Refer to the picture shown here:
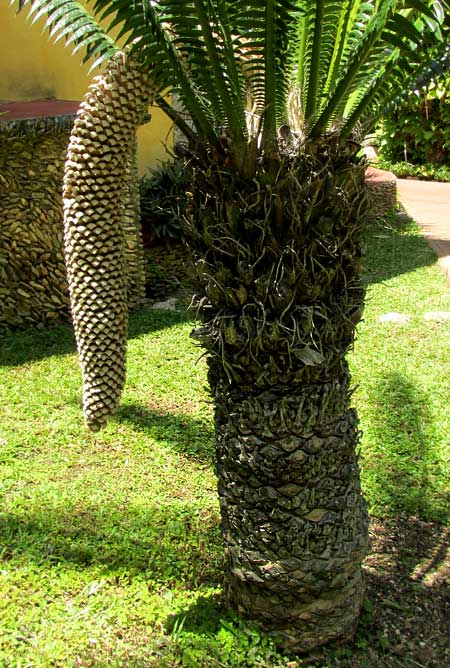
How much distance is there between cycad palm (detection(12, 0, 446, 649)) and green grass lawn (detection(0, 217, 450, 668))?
1.89 feet

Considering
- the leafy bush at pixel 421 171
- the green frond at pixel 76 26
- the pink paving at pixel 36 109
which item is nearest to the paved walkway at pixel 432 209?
the leafy bush at pixel 421 171

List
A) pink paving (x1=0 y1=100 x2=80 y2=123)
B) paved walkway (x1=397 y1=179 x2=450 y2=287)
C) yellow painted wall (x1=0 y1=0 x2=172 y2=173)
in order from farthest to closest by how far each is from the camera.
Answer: paved walkway (x1=397 y1=179 x2=450 y2=287)
yellow painted wall (x1=0 y1=0 x2=172 y2=173)
pink paving (x1=0 y1=100 x2=80 y2=123)

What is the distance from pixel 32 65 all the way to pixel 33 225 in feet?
7.07

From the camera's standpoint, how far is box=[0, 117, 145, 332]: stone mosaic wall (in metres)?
6.15

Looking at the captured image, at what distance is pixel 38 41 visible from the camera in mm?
7336

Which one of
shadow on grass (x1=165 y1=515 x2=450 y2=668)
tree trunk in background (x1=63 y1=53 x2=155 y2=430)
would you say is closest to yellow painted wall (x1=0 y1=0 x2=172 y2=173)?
tree trunk in background (x1=63 y1=53 x2=155 y2=430)

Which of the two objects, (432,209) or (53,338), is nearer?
(53,338)

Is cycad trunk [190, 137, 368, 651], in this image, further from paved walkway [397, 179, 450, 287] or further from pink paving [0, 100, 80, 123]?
paved walkway [397, 179, 450, 287]

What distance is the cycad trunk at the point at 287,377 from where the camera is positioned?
222 centimetres

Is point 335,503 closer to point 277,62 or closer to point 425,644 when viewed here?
point 425,644

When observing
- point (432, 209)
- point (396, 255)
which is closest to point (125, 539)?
point (396, 255)

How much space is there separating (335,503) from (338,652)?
0.67 metres

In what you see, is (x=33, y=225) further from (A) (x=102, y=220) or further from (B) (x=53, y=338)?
(A) (x=102, y=220)

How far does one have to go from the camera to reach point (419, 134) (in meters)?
13.9
